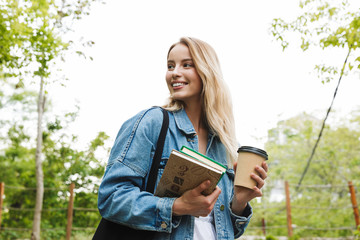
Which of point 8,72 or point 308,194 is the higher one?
point 8,72

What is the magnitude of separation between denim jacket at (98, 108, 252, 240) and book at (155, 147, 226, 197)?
0.06 meters

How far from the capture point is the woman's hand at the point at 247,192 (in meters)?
1.22

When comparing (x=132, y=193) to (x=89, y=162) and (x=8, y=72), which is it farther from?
(x=89, y=162)

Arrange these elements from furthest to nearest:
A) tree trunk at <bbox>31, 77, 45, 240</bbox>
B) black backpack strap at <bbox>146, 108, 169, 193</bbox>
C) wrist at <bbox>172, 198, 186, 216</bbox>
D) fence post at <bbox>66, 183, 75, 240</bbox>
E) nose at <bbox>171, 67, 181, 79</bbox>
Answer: tree trunk at <bbox>31, 77, 45, 240</bbox> < fence post at <bbox>66, 183, 75, 240</bbox> < nose at <bbox>171, 67, 181, 79</bbox> < black backpack strap at <bbox>146, 108, 169, 193</bbox> < wrist at <bbox>172, 198, 186, 216</bbox>

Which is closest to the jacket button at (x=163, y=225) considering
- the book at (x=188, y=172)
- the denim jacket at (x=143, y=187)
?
the denim jacket at (x=143, y=187)

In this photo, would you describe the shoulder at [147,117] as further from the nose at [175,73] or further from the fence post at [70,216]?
the fence post at [70,216]

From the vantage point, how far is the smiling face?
57.7 inches

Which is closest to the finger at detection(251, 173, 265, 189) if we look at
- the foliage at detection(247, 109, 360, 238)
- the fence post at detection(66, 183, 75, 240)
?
the fence post at detection(66, 183, 75, 240)

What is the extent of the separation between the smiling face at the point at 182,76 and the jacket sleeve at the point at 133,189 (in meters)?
0.32

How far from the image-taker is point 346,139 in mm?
15367

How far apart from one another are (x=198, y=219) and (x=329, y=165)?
52.6ft

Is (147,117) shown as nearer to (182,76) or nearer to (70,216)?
(182,76)

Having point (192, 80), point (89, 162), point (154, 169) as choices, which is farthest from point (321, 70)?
point (89, 162)

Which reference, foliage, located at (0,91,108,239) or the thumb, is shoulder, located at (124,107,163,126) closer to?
the thumb
